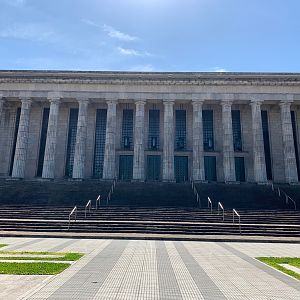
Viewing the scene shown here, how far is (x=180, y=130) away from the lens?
120 ft

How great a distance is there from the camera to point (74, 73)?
3406 cm

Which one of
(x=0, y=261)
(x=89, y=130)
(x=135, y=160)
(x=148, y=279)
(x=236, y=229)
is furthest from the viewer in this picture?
(x=89, y=130)

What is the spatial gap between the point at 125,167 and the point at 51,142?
871 cm

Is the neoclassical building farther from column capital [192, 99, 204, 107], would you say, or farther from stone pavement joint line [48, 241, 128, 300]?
stone pavement joint line [48, 241, 128, 300]

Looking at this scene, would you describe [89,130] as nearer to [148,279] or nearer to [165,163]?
[165,163]

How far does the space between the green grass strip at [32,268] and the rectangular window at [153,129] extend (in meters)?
28.0

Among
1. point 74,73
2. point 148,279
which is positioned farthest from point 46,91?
point 148,279

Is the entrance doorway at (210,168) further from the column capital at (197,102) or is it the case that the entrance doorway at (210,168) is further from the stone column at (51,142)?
the stone column at (51,142)

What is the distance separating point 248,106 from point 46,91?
23.3 meters

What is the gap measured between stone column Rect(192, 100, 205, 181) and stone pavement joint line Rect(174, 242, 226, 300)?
21695 millimetres

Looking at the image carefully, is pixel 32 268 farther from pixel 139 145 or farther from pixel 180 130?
pixel 180 130

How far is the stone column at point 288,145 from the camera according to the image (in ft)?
103

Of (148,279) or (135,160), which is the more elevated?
(135,160)

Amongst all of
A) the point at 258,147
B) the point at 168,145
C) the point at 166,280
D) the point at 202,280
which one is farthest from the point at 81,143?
the point at 202,280
